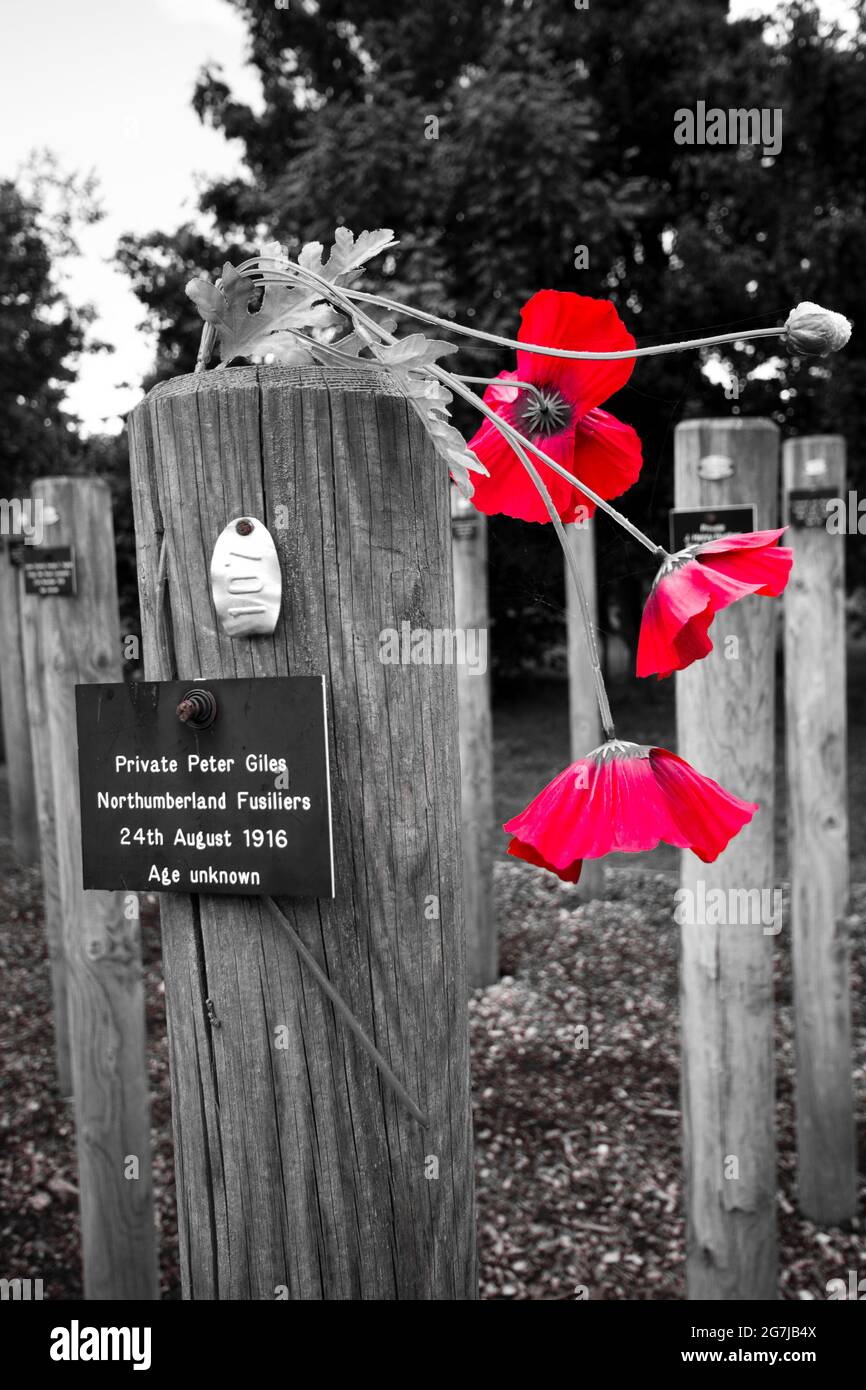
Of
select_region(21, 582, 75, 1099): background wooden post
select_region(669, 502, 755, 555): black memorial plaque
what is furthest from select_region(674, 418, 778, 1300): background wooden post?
select_region(21, 582, 75, 1099): background wooden post

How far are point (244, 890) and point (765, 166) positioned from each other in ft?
33.6

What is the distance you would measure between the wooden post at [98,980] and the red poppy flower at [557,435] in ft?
6.71

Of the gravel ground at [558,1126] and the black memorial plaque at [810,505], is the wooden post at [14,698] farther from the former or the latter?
the black memorial plaque at [810,505]

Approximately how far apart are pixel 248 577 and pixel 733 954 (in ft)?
6.20

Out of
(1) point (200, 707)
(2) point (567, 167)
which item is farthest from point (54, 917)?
(2) point (567, 167)

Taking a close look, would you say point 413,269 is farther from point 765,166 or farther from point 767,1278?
point 767,1278

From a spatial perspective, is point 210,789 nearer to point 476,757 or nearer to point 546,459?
point 546,459

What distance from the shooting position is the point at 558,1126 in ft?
12.5

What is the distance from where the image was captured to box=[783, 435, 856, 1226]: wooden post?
10.4 ft

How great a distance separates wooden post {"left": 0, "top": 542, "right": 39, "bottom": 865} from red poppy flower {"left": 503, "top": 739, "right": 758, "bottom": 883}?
6.51 meters

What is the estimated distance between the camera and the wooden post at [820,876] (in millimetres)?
3180

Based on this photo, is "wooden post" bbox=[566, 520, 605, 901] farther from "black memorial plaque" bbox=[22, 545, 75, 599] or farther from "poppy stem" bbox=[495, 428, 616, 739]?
Result: "poppy stem" bbox=[495, 428, 616, 739]

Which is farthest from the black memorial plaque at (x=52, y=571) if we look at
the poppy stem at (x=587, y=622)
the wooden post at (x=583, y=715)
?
the wooden post at (x=583, y=715)

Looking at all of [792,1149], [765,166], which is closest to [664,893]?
[792,1149]
